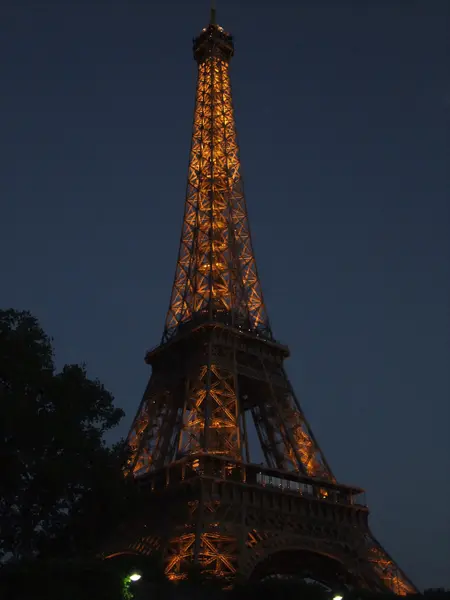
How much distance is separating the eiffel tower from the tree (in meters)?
6.66

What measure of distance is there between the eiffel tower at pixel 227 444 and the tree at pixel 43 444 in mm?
6656

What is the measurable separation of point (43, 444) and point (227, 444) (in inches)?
576

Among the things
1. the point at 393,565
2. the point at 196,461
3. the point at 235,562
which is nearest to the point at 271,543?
the point at 235,562

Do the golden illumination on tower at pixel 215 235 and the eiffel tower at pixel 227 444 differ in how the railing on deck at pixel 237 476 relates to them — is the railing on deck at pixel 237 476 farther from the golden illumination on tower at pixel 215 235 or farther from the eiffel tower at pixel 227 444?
the golden illumination on tower at pixel 215 235

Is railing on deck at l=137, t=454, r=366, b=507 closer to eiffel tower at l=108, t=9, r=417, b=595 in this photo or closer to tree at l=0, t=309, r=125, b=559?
eiffel tower at l=108, t=9, r=417, b=595

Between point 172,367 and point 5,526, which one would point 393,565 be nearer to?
point 172,367

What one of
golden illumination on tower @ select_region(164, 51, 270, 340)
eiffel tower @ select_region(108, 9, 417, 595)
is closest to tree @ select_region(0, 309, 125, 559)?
eiffel tower @ select_region(108, 9, 417, 595)

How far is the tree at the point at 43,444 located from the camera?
28.9 meters

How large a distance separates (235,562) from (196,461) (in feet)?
19.0

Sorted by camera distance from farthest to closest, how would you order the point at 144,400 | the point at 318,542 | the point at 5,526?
the point at 144,400 < the point at 318,542 < the point at 5,526

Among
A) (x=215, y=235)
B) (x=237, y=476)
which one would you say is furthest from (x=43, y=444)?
(x=215, y=235)

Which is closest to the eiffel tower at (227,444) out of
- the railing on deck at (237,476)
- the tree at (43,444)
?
the railing on deck at (237,476)

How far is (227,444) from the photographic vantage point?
42.3m

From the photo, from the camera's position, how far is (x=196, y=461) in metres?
39.3
